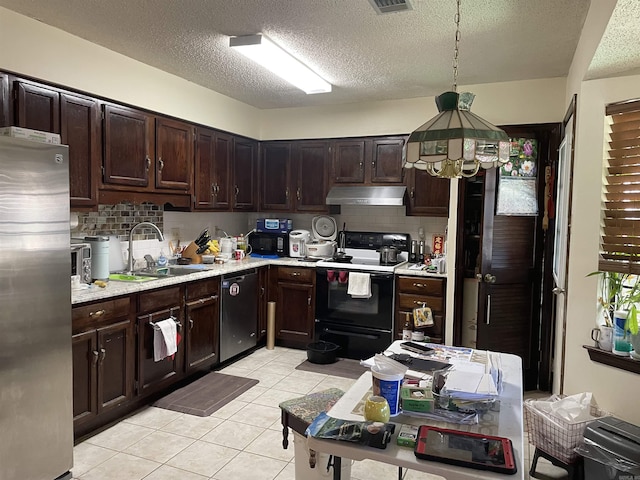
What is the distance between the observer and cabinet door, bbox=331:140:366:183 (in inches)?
186

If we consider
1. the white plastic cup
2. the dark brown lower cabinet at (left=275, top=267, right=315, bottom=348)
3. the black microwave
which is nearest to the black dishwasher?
the dark brown lower cabinet at (left=275, top=267, right=315, bottom=348)

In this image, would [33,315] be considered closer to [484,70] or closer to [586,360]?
[586,360]

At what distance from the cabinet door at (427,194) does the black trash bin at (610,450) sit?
2.48 meters

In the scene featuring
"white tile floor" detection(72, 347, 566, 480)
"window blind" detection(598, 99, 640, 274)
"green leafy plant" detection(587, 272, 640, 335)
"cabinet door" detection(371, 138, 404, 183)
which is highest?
"cabinet door" detection(371, 138, 404, 183)

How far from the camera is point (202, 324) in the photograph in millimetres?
3891

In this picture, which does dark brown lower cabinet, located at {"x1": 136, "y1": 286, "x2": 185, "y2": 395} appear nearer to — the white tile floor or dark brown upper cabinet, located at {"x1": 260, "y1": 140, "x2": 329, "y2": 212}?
the white tile floor

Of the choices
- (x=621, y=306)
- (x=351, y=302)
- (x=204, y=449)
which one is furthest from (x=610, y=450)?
(x=351, y=302)

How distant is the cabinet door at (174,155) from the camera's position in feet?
12.3

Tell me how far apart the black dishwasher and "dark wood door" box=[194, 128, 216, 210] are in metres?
0.76

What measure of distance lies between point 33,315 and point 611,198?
3.13 m

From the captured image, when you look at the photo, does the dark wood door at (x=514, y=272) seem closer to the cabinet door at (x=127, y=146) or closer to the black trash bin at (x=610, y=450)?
the black trash bin at (x=610, y=450)

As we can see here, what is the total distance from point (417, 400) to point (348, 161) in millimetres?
3476

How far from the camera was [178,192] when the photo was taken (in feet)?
13.1

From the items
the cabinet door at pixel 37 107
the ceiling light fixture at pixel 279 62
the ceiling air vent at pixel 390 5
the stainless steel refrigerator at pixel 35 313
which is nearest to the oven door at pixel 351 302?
the ceiling light fixture at pixel 279 62
